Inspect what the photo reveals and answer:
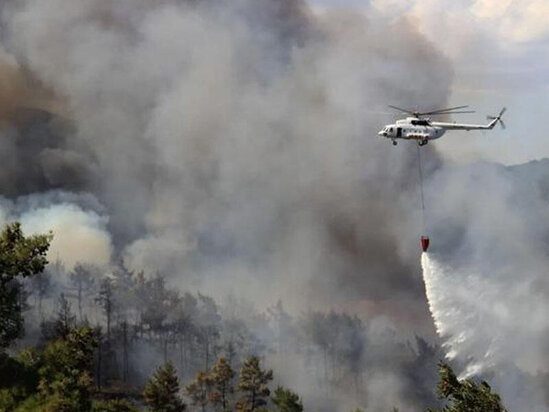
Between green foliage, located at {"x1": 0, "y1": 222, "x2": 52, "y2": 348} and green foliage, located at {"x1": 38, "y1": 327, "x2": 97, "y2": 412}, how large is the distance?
3908 mm

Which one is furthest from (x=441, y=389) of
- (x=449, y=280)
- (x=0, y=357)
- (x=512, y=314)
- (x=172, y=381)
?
(x=512, y=314)

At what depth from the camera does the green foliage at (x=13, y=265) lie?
1515 inches

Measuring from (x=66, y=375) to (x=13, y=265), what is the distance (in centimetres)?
803

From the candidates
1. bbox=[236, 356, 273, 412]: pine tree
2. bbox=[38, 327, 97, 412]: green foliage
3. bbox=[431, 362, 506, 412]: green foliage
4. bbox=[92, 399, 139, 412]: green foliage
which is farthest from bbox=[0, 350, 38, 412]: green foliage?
bbox=[236, 356, 273, 412]: pine tree

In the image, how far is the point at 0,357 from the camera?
33438mm

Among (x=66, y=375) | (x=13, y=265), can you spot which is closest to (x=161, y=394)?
(x=13, y=265)

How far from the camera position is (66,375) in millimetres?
33625

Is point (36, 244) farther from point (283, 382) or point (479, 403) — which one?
point (283, 382)

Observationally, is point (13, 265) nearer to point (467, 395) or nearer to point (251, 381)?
point (467, 395)

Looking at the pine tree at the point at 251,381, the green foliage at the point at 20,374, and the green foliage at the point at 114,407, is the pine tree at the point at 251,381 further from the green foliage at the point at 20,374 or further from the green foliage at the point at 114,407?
the green foliage at the point at 20,374

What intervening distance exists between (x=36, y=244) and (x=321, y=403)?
5816 inches

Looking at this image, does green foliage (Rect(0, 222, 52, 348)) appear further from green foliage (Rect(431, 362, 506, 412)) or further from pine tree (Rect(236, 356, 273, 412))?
pine tree (Rect(236, 356, 273, 412))

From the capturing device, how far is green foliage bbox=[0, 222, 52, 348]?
38.5 m

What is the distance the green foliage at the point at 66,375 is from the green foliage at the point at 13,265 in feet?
12.8
